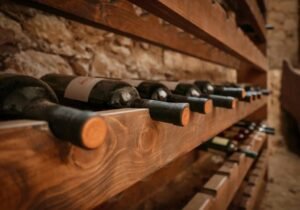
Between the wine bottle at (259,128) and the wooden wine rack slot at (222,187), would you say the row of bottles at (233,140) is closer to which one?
the wine bottle at (259,128)

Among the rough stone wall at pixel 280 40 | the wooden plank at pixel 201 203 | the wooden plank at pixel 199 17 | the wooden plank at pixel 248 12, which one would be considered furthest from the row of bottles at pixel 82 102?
the rough stone wall at pixel 280 40

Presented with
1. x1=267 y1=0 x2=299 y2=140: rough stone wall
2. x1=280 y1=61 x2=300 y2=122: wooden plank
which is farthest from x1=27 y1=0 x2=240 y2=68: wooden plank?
x1=267 y1=0 x2=299 y2=140: rough stone wall

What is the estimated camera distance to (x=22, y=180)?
0.27 meters

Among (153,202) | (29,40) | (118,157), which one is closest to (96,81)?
(118,157)

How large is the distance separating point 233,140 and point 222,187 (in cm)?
80

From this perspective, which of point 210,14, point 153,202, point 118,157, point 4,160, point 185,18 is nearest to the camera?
point 4,160

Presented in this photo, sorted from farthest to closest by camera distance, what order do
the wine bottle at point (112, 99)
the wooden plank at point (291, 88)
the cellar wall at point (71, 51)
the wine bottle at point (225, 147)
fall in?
the wooden plank at point (291, 88)
the wine bottle at point (225, 147)
the cellar wall at point (71, 51)
the wine bottle at point (112, 99)

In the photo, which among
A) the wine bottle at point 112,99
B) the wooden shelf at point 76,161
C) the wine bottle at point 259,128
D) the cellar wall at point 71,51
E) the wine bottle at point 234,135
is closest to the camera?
the wooden shelf at point 76,161

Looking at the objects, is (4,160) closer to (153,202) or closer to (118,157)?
(118,157)

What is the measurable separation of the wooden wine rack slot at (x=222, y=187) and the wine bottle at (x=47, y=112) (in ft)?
1.94

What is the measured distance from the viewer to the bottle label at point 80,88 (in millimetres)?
515

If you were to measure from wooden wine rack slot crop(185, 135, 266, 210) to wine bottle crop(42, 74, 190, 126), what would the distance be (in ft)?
1.49

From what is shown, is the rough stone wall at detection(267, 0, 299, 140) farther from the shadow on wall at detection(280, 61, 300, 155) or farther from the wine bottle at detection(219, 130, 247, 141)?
the wine bottle at detection(219, 130, 247, 141)

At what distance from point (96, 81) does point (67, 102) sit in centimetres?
10
